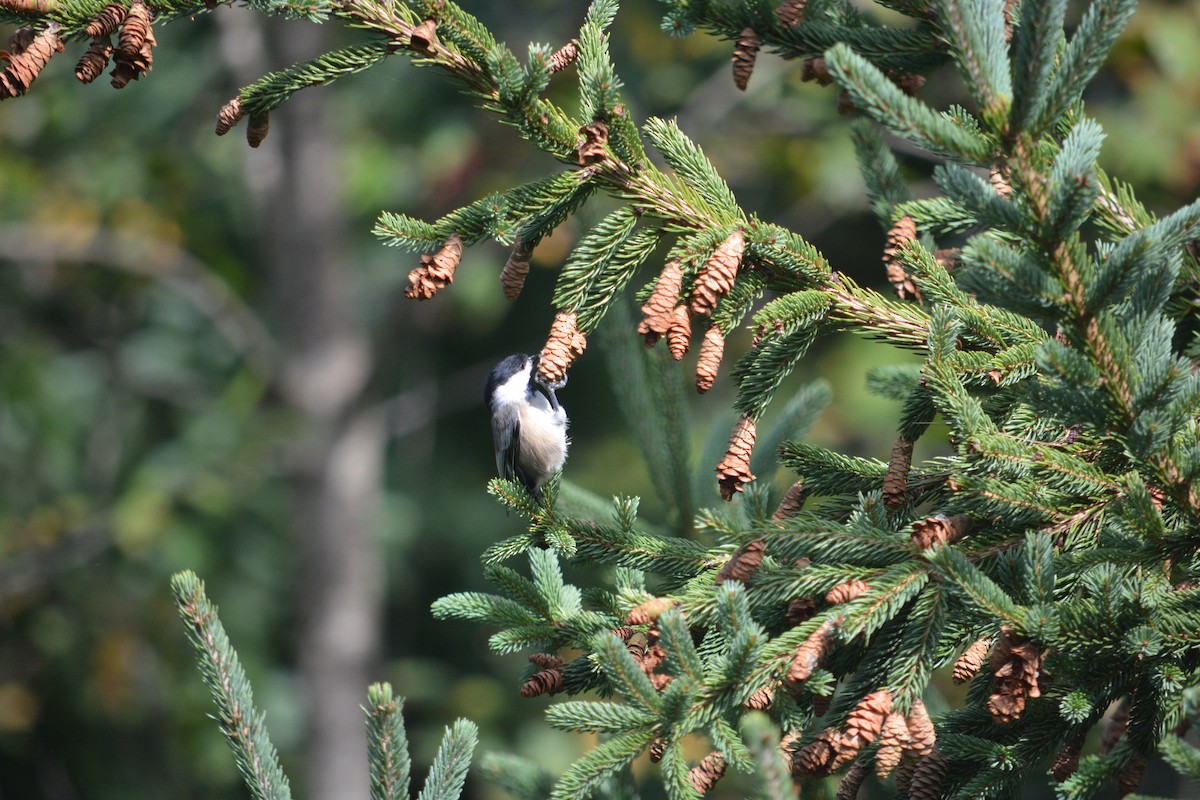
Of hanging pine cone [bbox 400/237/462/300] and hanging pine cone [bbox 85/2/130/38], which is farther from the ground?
hanging pine cone [bbox 85/2/130/38]

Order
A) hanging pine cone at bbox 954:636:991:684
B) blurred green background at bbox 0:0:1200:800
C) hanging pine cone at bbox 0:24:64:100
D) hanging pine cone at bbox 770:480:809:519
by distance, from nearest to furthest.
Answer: hanging pine cone at bbox 0:24:64:100
hanging pine cone at bbox 954:636:991:684
hanging pine cone at bbox 770:480:809:519
blurred green background at bbox 0:0:1200:800

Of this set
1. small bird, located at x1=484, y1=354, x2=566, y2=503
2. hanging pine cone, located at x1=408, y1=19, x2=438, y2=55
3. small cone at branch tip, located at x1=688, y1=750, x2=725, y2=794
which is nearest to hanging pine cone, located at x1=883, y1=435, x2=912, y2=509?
small cone at branch tip, located at x1=688, y1=750, x2=725, y2=794

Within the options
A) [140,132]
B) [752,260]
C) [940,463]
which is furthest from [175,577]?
[140,132]

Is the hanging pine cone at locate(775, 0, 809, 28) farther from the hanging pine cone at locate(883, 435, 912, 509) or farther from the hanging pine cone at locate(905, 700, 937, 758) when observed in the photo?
the hanging pine cone at locate(905, 700, 937, 758)

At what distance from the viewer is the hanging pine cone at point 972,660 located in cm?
136

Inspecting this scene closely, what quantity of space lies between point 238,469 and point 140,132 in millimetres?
2321

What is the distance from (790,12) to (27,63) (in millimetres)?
1086

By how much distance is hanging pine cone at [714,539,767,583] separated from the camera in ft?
4.31

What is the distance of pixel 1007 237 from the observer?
1.60 metres

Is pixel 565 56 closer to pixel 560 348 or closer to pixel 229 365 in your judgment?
pixel 560 348

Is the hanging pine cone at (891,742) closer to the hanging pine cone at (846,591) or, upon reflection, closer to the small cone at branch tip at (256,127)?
the hanging pine cone at (846,591)

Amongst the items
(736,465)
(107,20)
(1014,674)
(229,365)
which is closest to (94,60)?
(107,20)

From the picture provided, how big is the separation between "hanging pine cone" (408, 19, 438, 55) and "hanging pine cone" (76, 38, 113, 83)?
404mm

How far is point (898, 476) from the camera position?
4.54ft
